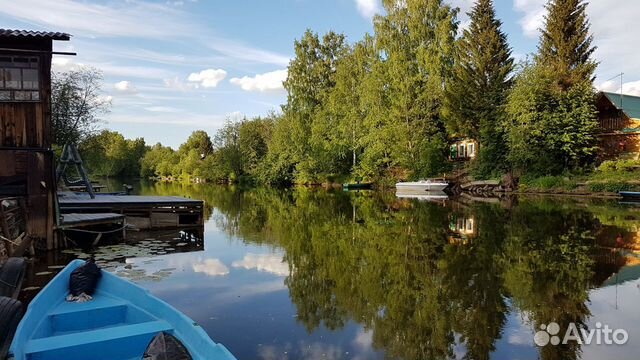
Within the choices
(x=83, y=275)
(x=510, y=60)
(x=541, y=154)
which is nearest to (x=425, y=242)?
(x=83, y=275)

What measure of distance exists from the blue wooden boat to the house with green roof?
39.6 meters

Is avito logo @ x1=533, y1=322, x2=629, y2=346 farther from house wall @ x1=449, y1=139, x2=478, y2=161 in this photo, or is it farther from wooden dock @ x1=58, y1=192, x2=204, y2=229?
house wall @ x1=449, y1=139, x2=478, y2=161

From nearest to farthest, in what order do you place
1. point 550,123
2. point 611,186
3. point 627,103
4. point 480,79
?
point 611,186, point 550,123, point 627,103, point 480,79

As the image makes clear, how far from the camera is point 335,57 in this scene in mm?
54812

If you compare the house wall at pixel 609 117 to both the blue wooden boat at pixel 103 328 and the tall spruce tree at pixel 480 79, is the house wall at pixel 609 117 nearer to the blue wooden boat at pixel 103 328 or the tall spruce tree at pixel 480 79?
the tall spruce tree at pixel 480 79

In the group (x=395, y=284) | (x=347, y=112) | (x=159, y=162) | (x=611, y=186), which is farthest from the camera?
(x=159, y=162)

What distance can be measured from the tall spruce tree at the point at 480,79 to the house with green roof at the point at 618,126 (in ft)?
25.8

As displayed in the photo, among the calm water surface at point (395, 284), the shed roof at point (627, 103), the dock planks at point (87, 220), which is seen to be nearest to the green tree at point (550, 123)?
the shed roof at point (627, 103)

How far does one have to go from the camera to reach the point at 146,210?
17469 mm

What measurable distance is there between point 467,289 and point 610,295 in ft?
8.56

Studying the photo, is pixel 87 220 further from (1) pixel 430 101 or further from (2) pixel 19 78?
(1) pixel 430 101

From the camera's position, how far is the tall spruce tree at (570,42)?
3656 cm

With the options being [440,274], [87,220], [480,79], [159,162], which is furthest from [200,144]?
[440,274]

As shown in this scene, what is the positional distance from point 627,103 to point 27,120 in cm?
4301
